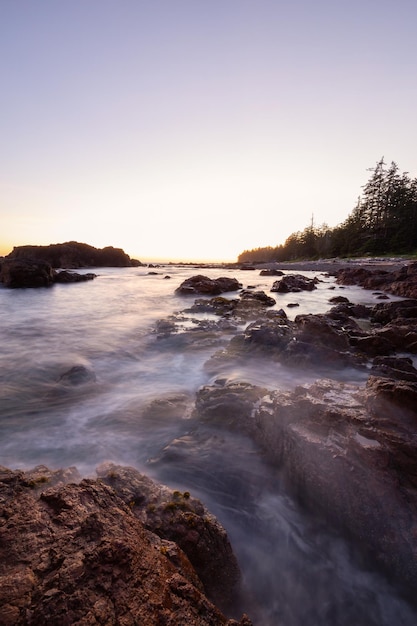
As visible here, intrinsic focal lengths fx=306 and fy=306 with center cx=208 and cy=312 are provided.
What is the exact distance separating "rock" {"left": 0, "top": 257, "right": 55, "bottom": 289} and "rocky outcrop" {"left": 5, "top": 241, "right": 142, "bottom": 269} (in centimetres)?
2396

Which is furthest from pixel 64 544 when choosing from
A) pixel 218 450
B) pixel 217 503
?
pixel 218 450

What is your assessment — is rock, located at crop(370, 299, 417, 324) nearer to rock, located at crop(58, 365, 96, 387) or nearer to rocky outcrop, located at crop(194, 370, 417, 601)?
rocky outcrop, located at crop(194, 370, 417, 601)

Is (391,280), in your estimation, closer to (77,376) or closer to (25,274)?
(77,376)

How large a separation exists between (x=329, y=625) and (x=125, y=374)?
650 centimetres

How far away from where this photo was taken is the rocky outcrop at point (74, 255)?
56.0 meters

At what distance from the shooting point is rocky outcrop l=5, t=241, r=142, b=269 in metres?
56.0

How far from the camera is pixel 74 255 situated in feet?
201

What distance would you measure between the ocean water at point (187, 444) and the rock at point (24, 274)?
59.7 feet

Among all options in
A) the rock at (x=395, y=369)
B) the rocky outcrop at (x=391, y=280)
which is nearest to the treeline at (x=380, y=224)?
the rocky outcrop at (x=391, y=280)

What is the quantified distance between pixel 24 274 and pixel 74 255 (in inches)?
1447

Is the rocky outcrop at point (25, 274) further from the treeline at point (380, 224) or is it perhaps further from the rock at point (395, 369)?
the treeline at point (380, 224)

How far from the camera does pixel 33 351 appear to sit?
32.5 feet

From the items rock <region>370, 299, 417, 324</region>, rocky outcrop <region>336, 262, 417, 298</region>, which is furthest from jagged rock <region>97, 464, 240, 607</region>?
rocky outcrop <region>336, 262, 417, 298</region>

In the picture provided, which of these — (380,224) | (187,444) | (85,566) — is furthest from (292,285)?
(380,224)
